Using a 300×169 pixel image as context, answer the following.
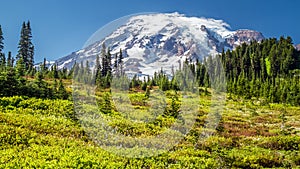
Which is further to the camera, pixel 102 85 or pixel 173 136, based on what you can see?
pixel 102 85

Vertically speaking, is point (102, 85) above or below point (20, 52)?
below

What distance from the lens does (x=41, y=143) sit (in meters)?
14.7

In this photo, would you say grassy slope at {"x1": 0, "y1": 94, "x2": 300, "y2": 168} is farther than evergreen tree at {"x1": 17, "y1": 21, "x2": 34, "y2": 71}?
No

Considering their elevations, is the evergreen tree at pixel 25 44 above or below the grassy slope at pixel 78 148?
above

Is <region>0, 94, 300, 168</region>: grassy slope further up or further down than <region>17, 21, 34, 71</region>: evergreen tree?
further down

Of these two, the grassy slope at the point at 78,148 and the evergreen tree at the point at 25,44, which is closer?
the grassy slope at the point at 78,148

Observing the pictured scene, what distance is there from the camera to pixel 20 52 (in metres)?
80.5

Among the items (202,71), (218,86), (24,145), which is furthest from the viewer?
(202,71)

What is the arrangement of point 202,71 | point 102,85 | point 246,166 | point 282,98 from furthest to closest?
point 202,71 < point 282,98 < point 102,85 < point 246,166

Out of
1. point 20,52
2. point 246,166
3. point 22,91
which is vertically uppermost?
point 20,52

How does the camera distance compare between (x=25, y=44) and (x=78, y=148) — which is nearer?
(x=78, y=148)

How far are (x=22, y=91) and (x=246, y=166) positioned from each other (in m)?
19.1

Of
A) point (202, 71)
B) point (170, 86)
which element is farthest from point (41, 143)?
point (202, 71)

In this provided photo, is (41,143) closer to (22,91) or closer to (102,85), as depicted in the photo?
(22,91)
